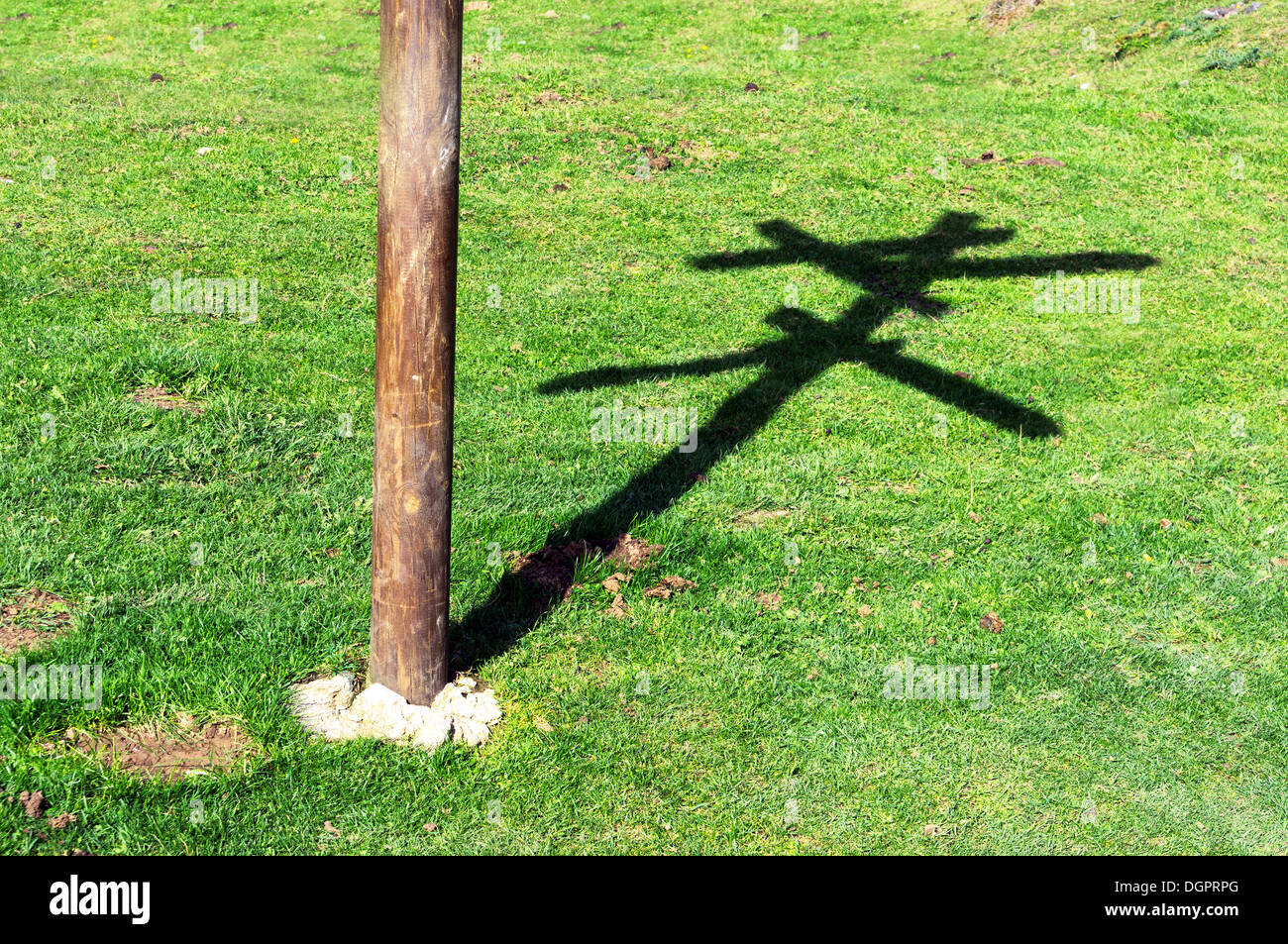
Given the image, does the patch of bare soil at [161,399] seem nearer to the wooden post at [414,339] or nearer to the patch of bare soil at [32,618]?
the patch of bare soil at [32,618]

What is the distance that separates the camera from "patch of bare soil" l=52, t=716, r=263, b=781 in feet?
14.9

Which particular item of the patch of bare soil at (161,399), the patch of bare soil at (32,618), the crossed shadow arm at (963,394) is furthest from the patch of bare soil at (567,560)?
the crossed shadow arm at (963,394)

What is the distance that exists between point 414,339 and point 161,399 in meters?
3.53

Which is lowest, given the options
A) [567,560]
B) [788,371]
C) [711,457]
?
[567,560]

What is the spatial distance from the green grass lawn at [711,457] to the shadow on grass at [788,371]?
0.05 metres

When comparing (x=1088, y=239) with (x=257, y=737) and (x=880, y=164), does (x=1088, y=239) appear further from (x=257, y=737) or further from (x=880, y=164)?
(x=257, y=737)

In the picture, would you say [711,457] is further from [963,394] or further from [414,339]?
[414,339]

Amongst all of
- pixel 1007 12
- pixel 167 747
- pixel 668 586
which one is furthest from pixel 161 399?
pixel 1007 12

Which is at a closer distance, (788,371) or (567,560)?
(567,560)

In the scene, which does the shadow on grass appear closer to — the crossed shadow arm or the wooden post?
the crossed shadow arm

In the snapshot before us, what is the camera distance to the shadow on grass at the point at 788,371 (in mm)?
6004

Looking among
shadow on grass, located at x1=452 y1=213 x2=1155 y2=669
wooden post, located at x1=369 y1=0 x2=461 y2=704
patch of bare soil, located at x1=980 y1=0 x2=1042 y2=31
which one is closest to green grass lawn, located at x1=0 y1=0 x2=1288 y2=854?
shadow on grass, located at x1=452 y1=213 x2=1155 y2=669

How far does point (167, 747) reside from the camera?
15.3 ft

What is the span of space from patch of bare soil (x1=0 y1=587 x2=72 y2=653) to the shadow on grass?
1819 millimetres
